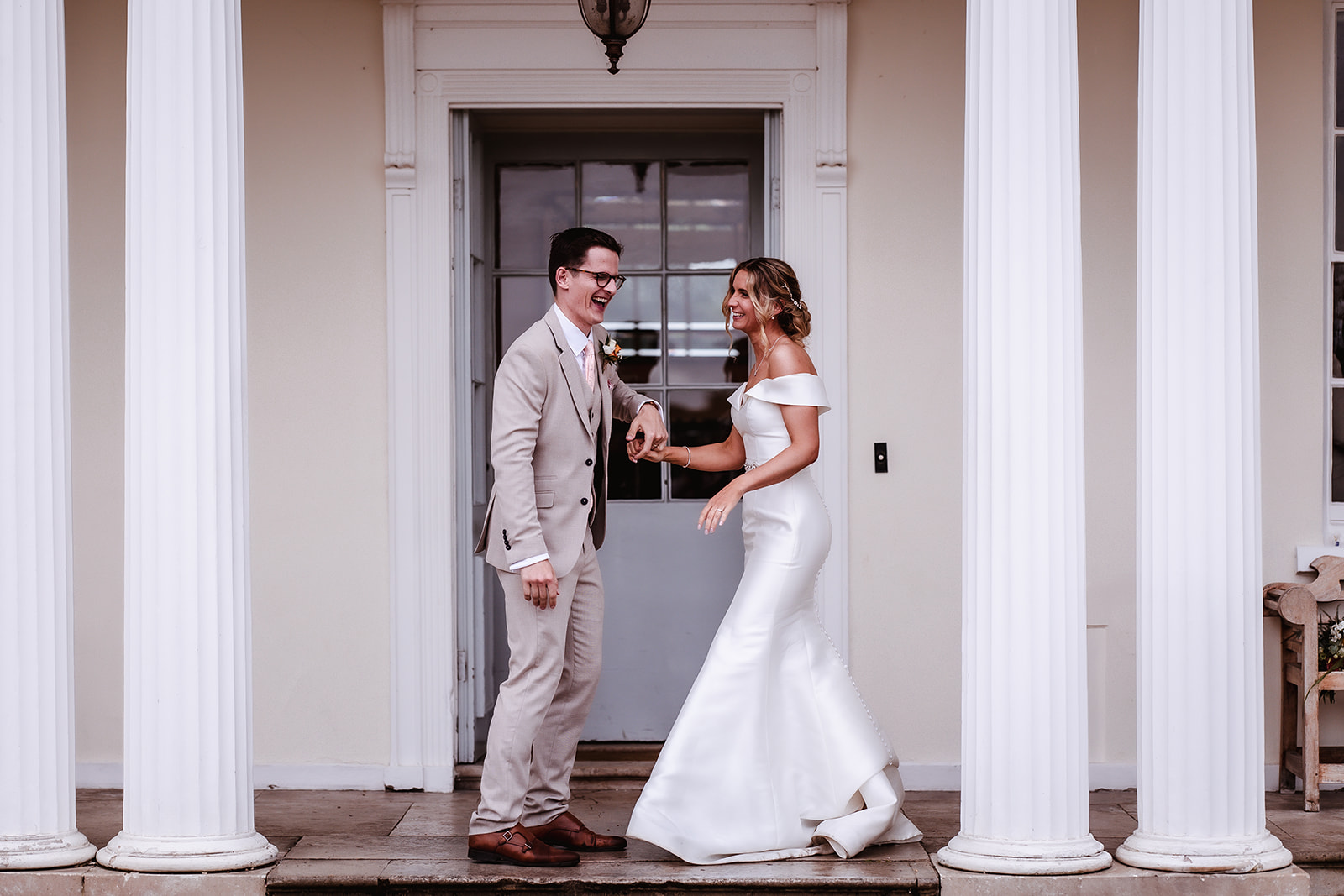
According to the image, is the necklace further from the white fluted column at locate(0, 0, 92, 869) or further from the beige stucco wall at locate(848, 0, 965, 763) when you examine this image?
the white fluted column at locate(0, 0, 92, 869)

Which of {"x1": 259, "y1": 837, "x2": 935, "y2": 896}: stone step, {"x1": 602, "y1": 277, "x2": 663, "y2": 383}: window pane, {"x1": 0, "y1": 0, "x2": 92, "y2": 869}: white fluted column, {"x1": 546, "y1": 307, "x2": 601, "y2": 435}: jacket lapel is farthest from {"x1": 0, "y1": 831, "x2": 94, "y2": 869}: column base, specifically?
{"x1": 602, "y1": 277, "x2": 663, "y2": 383}: window pane

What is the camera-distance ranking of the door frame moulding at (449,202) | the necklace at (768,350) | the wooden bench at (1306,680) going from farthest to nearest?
the door frame moulding at (449,202) → the wooden bench at (1306,680) → the necklace at (768,350)

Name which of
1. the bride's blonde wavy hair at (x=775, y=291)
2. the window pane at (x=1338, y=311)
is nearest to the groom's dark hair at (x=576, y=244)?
the bride's blonde wavy hair at (x=775, y=291)

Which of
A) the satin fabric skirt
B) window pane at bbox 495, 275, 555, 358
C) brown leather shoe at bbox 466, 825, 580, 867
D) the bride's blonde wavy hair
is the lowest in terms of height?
brown leather shoe at bbox 466, 825, 580, 867

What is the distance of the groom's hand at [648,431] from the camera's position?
4043 mm

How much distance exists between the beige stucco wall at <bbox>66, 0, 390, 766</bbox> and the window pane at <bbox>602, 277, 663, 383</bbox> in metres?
1.08

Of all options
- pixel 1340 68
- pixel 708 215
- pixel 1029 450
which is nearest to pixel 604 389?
pixel 1029 450

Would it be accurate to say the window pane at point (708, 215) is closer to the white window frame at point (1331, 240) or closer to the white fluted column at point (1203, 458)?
the white fluted column at point (1203, 458)

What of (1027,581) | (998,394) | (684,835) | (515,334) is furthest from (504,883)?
(515,334)

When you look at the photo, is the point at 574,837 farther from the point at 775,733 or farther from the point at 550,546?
the point at 550,546

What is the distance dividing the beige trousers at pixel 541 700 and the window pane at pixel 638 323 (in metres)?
Answer: 1.71

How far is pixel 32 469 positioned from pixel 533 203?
2544 mm

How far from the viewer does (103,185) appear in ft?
16.8

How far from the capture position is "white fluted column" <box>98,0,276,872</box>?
3.65m
